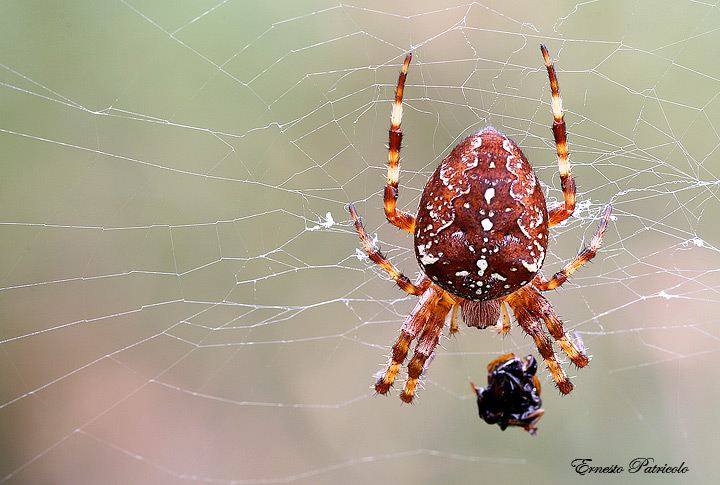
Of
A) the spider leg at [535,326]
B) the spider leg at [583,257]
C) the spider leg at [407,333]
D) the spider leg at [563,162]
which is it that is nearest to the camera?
the spider leg at [563,162]

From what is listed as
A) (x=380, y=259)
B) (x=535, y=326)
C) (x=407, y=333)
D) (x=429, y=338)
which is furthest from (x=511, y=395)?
(x=380, y=259)

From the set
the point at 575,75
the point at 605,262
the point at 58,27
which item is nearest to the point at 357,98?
the point at 575,75

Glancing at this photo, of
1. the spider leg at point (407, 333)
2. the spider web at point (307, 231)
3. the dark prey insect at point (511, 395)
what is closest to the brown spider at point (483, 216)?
the spider leg at point (407, 333)

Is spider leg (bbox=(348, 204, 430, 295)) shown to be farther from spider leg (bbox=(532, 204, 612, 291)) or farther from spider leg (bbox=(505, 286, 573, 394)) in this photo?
spider leg (bbox=(532, 204, 612, 291))

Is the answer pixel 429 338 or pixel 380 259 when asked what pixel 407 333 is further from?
pixel 380 259

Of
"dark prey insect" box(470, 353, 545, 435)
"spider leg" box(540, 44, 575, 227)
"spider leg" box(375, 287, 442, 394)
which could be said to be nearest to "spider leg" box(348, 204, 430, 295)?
"spider leg" box(375, 287, 442, 394)

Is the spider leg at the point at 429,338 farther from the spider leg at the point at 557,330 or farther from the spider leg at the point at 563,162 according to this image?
the spider leg at the point at 563,162
